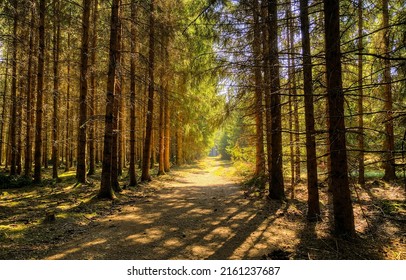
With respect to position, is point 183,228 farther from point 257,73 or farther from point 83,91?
point 83,91

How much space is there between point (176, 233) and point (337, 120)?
4.20 m

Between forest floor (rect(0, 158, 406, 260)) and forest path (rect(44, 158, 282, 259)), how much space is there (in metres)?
0.02

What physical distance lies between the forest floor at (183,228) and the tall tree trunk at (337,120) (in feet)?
1.60

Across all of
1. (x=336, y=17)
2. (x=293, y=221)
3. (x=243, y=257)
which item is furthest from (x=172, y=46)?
(x=243, y=257)

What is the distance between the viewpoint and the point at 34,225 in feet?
19.8

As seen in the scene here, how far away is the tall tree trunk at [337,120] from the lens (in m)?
4.88

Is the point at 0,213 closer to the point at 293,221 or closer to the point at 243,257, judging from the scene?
the point at 243,257

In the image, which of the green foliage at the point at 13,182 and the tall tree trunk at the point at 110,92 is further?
the green foliage at the point at 13,182

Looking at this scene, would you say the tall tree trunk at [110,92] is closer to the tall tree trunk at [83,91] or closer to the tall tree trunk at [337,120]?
the tall tree trunk at [83,91]

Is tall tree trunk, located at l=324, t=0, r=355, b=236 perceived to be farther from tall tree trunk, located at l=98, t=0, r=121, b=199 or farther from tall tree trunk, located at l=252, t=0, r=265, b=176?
tall tree trunk, located at l=98, t=0, r=121, b=199

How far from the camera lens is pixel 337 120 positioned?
4930 millimetres

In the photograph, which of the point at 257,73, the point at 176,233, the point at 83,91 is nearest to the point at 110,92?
the point at 83,91

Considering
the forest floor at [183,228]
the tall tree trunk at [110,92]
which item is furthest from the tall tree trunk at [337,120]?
the tall tree trunk at [110,92]

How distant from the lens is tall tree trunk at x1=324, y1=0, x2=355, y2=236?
16.0 ft
